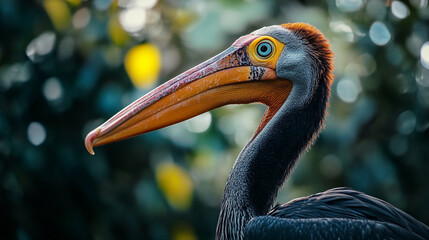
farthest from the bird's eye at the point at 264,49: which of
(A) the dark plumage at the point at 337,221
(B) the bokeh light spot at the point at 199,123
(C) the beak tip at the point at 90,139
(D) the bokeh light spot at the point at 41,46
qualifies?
(D) the bokeh light spot at the point at 41,46

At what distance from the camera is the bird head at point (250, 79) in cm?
346

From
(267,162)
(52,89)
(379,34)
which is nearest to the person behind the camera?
(267,162)

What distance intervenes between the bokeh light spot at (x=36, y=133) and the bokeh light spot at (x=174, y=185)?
3.77 feet

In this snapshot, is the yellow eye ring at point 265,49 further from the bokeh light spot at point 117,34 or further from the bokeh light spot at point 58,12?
the bokeh light spot at point 58,12

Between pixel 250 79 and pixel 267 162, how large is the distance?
0.50 m

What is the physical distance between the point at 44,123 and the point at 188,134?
4.58 ft

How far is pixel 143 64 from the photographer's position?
5.06 m

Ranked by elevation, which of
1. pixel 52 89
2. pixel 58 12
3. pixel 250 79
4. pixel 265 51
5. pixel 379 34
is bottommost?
pixel 379 34

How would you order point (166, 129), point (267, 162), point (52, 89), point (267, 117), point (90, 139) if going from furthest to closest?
1. point (52, 89)
2. point (166, 129)
3. point (267, 117)
4. point (267, 162)
5. point (90, 139)

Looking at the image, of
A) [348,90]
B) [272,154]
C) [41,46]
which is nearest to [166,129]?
[41,46]

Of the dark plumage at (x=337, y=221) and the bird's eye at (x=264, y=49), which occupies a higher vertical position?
the bird's eye at (x=264, y=49)

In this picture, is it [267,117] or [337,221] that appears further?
[267,117]

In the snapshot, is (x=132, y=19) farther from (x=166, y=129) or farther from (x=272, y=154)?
(x=272, y=154)

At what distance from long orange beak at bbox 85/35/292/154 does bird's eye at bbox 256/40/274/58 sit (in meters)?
0.06
